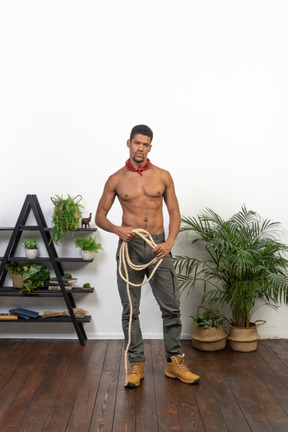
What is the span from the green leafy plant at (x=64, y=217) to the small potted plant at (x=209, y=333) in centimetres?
124

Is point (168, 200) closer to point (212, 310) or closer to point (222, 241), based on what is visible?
point (222, 241)

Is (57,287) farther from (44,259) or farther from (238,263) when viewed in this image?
(238,263)

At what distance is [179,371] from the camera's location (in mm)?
3301

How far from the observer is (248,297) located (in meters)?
3.93

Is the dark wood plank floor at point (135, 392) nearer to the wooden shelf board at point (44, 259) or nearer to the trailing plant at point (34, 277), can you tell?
the trailing plant at point (34, 277)

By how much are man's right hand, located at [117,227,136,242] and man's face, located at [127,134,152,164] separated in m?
0.45

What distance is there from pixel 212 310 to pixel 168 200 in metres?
1.20

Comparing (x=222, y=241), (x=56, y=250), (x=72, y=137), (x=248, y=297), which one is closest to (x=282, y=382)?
(x=248, y=297)

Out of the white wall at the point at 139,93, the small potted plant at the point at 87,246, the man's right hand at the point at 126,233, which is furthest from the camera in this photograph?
the white wall at the point at 139,93

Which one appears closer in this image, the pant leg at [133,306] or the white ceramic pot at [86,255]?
the pant leg at [133,306]

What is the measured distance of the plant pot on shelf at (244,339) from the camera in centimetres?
395

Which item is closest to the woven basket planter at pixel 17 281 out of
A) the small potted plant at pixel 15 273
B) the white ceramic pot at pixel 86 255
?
the small potted plant at pixel 15 273

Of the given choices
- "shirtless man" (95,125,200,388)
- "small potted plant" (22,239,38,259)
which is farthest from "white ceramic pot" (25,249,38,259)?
"shirtless man" (95,125,200,388)

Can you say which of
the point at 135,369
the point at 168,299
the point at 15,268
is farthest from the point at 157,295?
the point at 15,268
